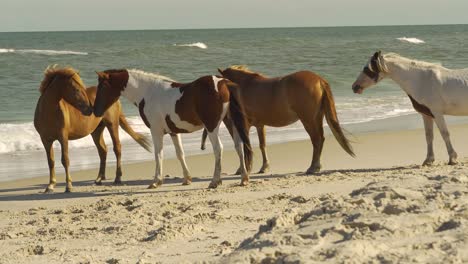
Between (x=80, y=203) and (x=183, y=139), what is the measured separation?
208 inches

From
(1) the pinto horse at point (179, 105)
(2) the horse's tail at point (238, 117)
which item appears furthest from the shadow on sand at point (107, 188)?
(2) the horse's tail at point (238, 117)

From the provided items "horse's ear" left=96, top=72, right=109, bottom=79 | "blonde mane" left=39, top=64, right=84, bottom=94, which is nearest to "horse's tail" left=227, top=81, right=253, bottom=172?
"horse's ear" left=96, top=72, right=109, bottom=79

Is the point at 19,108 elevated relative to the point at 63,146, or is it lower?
lower

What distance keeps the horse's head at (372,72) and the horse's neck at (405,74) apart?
0.13 m

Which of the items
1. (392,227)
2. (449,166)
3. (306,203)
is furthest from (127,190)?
(392,227)

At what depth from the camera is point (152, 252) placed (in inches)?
249

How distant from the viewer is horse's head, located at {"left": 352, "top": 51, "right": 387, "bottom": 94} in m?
10.9

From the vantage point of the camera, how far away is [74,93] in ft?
34.0

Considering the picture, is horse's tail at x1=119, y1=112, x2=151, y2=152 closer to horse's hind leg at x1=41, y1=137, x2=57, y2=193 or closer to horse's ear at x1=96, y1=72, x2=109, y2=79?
horse's ear at x1=96, y1=72, x2=109, y2=79

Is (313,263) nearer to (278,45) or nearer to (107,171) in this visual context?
(107,171)

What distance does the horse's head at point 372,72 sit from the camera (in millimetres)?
10898

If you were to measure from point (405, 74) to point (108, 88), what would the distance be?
12.1 feet

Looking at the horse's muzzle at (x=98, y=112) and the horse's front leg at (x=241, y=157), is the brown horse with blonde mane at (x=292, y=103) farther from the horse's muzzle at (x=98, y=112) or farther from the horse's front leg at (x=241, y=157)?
the horse's muzzle at (x=98, y=112)

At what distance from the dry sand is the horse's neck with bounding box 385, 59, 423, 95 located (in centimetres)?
99
